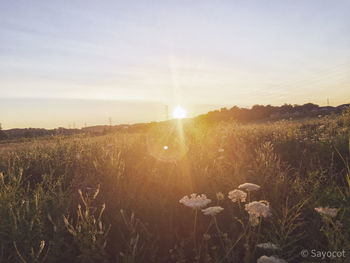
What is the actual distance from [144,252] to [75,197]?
146cm

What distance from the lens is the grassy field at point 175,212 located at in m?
2.01

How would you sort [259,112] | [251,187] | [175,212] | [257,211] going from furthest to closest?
[259,112] → [175,212] → [251,187] → [257,211]

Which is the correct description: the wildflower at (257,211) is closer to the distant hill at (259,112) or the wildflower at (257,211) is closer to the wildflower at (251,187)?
the wildflower at (251,187)

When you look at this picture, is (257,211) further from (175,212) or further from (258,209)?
(175,212)

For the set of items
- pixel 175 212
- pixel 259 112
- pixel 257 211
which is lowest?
pixel 175 212

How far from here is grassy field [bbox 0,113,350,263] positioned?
2014 mm

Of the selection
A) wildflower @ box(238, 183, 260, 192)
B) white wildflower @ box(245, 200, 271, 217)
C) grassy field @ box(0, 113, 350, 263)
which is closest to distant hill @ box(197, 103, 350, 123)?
A: grassy field @ box(0, 113, 350, 263)

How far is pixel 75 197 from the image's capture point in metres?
3.18

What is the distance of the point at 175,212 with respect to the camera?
2883mm

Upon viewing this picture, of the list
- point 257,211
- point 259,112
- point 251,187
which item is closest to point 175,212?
point 251,187

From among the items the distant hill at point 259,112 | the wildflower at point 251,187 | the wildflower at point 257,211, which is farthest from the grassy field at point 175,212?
the distant hill at point 259,112

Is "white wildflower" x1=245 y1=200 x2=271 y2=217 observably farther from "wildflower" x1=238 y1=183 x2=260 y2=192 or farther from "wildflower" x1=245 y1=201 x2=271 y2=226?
"wildflower" x1=238 y1=183 x2=260 y2=192

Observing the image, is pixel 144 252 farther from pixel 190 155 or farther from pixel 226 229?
pixel 190 155

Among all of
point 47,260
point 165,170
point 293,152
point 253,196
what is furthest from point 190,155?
point 47,260
